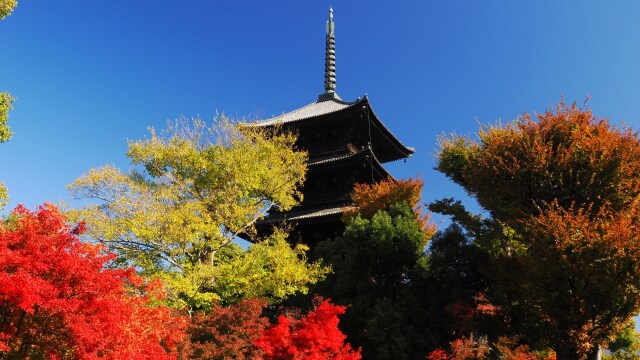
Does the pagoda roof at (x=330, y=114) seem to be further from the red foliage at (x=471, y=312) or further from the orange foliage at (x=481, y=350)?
the orange foliage at (x=481, y=350)

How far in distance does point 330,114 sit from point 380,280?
30.0ft

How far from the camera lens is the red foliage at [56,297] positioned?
7137 millimetres

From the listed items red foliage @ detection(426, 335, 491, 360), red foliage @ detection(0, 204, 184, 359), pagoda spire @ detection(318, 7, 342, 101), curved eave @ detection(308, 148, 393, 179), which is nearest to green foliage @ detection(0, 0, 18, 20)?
red foliage @ detection(0, 204, 184, 359)

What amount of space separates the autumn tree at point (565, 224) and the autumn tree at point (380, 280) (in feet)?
7.63

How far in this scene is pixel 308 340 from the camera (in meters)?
10.2

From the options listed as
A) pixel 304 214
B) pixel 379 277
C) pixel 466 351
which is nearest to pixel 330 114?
pixel 304 214

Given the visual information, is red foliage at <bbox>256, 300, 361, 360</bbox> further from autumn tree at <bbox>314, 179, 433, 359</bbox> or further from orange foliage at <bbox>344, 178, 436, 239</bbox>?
orange foliage at <bbox>344, 178, 436, 239</bbox>

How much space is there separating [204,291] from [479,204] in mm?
9230

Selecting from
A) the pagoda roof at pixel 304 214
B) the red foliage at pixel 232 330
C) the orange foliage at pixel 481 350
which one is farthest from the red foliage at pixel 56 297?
the pagoda roof at pixel 304 214

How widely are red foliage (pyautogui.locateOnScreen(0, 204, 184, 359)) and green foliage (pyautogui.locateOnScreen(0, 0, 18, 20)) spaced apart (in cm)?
411

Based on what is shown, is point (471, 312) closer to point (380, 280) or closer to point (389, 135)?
point (380, 280)

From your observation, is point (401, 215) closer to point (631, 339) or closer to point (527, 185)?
point (527, 185)

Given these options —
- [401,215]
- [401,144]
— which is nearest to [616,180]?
[401,215]

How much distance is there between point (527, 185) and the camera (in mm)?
12234
